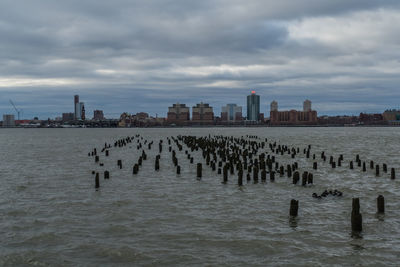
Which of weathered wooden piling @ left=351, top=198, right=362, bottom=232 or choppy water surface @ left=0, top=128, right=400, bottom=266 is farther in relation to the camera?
weathered wooden piling @ left=351, top=198, right=362, bottom=232

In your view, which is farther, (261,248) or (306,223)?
(306,223)

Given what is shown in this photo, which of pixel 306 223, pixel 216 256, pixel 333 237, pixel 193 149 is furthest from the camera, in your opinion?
pixel 193 149

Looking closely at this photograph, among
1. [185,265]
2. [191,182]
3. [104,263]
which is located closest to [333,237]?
[185,265]

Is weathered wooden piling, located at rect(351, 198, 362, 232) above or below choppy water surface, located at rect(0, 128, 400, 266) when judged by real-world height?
above

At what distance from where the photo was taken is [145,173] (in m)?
30.8

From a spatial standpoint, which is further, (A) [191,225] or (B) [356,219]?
(A) [191,225]

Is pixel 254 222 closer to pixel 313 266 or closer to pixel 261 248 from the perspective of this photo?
pixel 261 248

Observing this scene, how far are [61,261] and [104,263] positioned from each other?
1265 millimetres

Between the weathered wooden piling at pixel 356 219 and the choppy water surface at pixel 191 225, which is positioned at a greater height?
the weathered wooden piling at pixel 356 219

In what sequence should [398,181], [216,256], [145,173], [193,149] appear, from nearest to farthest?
1. [216,256]
2. [398,181]
3. [145,173]
4. [193,149]

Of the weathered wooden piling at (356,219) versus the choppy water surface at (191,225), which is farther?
the weathered wooden piling at (356,219)

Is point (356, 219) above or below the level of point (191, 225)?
above

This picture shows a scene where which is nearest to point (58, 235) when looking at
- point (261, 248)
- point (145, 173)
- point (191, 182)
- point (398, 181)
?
point (261, 248)

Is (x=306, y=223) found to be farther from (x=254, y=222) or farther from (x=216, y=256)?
(x=216, y=256)
